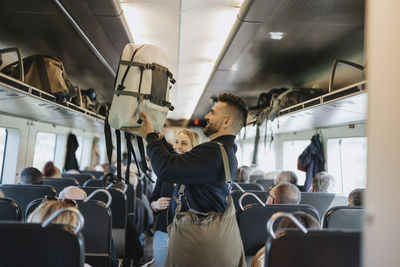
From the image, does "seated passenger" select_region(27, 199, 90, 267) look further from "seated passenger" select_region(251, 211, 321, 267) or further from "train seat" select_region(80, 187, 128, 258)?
"train seat" select_region(80, 187, 128, 258)

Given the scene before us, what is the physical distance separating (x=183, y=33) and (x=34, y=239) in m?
3.33

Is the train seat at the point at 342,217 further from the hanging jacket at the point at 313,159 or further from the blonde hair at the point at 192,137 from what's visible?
the hanging jacket at the point at 313,159

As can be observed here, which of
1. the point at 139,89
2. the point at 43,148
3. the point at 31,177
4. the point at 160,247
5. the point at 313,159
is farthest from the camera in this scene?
the point at 43,148

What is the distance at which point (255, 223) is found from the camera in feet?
8.90

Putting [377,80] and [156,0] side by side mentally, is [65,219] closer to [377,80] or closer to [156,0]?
[377,80]

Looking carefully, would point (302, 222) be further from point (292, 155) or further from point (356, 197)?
point (292, 155)

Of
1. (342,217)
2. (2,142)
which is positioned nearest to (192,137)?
(342,217)

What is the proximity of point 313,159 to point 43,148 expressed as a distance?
6363 mm

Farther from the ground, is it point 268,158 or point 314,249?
point 268,158

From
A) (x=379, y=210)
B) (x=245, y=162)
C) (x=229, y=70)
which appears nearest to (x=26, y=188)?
(x=229, y=70)

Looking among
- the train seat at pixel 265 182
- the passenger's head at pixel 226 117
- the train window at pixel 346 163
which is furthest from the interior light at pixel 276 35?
the train window at pixel 346 163

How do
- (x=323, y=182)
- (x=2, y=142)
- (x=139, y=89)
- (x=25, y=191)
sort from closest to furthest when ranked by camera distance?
(x=139, y=89)
(x=25, y=191)
(x=323, y=182)
(x=2, y=142)

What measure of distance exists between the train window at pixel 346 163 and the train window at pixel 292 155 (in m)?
1.70

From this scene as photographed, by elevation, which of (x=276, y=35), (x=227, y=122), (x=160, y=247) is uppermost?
(x=276, y=35)
